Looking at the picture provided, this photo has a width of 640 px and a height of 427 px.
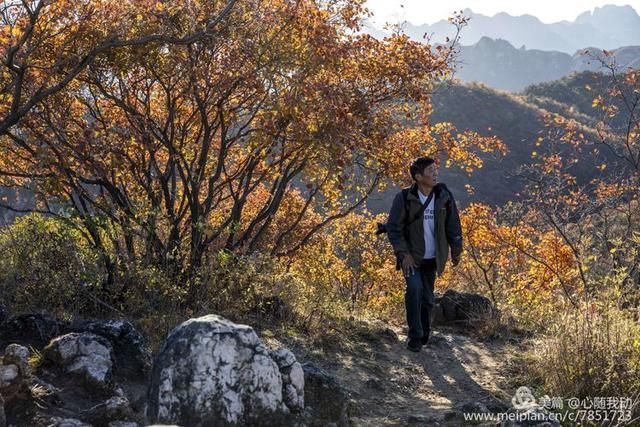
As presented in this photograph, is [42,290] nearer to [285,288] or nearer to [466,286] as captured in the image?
[285,288]

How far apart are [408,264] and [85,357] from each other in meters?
2.87

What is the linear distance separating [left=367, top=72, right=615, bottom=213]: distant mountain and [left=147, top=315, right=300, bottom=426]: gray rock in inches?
2404

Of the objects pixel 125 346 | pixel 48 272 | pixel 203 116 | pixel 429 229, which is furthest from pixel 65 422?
pixel 203 116

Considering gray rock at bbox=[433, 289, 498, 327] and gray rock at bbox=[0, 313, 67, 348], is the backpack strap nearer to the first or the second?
gray rock at bbox=[433, 289, 498, 327]

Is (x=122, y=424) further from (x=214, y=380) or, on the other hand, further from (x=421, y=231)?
(x=421, y=231)

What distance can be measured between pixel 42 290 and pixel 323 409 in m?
2.88

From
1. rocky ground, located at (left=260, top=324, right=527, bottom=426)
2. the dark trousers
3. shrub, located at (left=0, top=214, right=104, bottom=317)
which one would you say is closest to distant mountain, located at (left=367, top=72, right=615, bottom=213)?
rocky ground, located at (left=260, top=324, right=527, bottom=426)

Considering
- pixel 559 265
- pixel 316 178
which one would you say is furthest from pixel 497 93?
pixel 316 178

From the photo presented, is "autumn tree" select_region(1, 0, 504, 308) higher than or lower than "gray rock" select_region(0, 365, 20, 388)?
higher

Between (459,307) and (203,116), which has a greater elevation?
(203,116)

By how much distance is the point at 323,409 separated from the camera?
3299 millimetres

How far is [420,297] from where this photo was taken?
5.39 m

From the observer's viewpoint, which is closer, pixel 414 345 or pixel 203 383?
pixel 203 383

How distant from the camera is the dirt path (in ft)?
13.1
